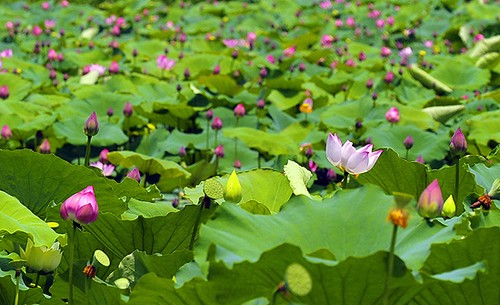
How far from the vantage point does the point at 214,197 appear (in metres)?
1.61

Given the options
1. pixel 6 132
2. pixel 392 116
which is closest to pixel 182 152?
pixel 6 132

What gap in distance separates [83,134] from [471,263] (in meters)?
2.42

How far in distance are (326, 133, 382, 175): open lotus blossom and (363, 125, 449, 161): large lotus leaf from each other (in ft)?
4.72

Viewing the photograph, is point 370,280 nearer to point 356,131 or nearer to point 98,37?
point 356,131

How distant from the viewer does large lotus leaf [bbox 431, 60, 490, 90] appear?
457 centimetres

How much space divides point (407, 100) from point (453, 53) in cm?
192

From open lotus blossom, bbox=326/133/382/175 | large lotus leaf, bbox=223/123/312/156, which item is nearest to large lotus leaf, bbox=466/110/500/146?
large lotus leaf, bbox=223/123/312/156

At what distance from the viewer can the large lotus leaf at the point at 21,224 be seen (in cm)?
162

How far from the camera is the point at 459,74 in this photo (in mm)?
4707

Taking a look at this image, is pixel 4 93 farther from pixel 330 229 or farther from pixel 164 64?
pixel 330 229

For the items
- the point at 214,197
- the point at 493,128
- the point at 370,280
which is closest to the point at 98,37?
the point at 493,128

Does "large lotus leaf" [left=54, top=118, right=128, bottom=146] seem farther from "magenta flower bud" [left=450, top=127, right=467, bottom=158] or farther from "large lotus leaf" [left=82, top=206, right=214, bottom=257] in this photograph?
"magenta flower bud" [left=450, top=127, right=467, bottom=158]

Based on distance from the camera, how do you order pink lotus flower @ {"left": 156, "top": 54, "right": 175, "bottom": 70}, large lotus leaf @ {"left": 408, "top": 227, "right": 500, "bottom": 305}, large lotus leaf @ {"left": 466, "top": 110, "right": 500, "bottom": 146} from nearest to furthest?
1. large lotus leaf @ {"left": 408, "top": 227, "right": 500, "bottom": 305}
2. large lotus leaf @ {"left": 466, "top": 110, "right": 500, "bottom": 146}
3. pink lotus flower @ {"left": 156, "top": 54, "right": 175, "bottom": 70}

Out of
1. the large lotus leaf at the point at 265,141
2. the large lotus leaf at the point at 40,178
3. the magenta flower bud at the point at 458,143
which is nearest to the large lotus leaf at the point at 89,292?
the large lotus leaf at the point at 40,178
